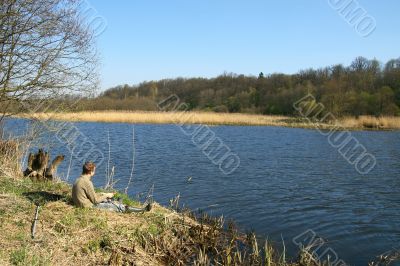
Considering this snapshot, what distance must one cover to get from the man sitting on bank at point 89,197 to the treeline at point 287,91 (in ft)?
82.6

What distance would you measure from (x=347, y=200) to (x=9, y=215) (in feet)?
33.0

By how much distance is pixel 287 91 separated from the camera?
222 feet

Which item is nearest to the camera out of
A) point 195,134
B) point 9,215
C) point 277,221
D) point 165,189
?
point 9,215

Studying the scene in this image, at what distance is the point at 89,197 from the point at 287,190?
818 cm

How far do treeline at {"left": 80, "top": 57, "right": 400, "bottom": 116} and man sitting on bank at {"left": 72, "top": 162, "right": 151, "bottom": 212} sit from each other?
25.2 metres

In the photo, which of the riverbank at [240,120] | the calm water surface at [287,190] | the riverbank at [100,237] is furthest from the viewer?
the riverbank at [240,120]

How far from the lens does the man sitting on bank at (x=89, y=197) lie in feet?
29.0

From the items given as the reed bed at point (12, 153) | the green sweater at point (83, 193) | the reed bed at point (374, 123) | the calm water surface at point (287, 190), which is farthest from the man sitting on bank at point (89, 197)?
the reed bed at point (374, 123)

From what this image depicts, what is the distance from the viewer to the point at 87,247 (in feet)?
23.9

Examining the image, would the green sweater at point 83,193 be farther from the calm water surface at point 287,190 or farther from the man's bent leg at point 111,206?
the calm water surface at point 287,190

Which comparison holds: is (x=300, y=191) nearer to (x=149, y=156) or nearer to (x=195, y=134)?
(x=149, y=156)

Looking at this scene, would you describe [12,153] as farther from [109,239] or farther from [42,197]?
[109,239]

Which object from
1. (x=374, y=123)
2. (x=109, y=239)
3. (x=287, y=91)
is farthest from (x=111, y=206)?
(x=287, y=91)

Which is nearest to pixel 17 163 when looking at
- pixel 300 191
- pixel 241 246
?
pixel 241 246
